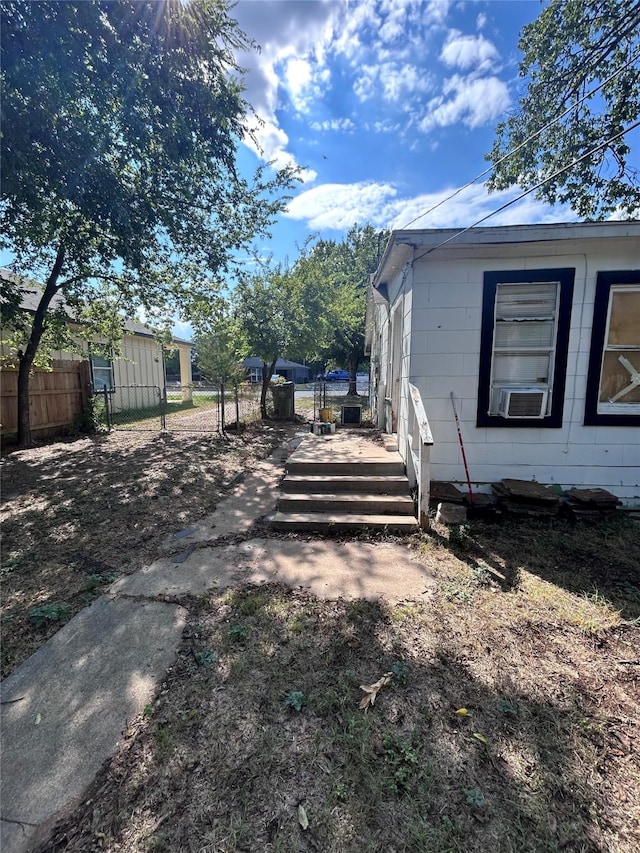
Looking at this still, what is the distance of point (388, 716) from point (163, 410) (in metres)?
9.70

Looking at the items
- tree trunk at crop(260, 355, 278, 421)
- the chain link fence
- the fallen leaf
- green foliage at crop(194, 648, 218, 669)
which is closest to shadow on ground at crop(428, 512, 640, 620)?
the fallen leaf

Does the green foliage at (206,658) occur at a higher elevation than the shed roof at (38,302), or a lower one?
lower

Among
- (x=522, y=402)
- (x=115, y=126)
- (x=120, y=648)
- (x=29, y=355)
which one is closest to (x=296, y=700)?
(x=120, y=648)

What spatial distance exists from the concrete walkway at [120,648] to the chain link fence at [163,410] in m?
5.97

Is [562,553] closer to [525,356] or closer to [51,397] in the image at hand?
[525,356]

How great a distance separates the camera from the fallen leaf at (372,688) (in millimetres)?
1948

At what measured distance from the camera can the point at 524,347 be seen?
4.65m

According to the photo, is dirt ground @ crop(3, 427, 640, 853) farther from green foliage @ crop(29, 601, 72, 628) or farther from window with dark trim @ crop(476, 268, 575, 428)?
window with dark trim @ crop(476, 268, 575, 428)

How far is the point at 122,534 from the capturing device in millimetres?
4066

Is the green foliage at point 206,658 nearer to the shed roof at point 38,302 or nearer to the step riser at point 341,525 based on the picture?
the step riser at point 341,525

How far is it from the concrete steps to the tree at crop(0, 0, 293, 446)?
14.1 feet

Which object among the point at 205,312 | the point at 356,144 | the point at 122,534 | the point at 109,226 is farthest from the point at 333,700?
the point at 205,312

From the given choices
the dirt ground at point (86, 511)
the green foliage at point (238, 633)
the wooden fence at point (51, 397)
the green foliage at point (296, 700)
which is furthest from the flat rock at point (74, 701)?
the wooden fence at point (51, 397)

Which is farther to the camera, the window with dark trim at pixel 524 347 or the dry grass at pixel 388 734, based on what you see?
the window with dark trim at pixel 524 347
